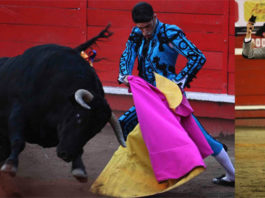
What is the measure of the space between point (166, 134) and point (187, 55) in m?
0.52

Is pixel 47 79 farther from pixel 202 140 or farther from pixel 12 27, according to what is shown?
pixel 12 27

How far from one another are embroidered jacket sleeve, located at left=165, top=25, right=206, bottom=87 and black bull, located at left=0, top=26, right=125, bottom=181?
1.75ft

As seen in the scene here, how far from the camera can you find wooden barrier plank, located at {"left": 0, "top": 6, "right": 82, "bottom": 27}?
729 cm

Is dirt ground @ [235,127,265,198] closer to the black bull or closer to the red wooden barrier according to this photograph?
the red wooden barrier

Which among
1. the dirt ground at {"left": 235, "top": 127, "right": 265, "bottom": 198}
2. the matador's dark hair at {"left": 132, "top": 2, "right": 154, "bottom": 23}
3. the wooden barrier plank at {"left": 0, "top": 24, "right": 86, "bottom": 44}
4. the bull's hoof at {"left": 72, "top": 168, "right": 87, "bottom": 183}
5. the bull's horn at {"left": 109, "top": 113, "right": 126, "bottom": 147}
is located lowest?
the dirt ground at {"left": 235, "top": 127, "right": 265, "bottom": 198}

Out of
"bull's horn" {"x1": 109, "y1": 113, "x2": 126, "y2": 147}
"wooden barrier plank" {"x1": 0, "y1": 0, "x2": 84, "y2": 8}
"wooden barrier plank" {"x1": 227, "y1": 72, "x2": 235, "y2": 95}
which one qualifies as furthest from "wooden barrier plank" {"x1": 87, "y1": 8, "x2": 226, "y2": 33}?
"bull's horn" {"x1": 109, "y1": 113, "x2": 126, "y2": 147}

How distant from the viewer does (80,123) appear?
3904 mm

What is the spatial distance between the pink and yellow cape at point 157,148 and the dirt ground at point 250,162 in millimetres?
524

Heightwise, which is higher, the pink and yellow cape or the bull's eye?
the bull's eye

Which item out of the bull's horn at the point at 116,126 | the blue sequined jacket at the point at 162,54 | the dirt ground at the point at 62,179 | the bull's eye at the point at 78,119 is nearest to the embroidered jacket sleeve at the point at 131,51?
the blue sequined jacket at the point at 162,54

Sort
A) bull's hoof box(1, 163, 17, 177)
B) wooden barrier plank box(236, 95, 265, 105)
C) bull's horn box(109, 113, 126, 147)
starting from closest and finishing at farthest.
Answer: bull's hoof box(1, 163, 17, 177) → bull's horn box(109, 113, 126, 147) → wooden barrier plank box(236, 95, 265, 105)

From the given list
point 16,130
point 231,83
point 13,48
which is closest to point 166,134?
point 16,130

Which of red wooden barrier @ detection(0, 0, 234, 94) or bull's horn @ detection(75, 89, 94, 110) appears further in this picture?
red wooden barrier @ detection(0, 0, 234, 94)

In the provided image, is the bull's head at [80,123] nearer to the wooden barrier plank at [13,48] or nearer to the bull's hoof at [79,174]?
the bull's hoof at [79,174]
